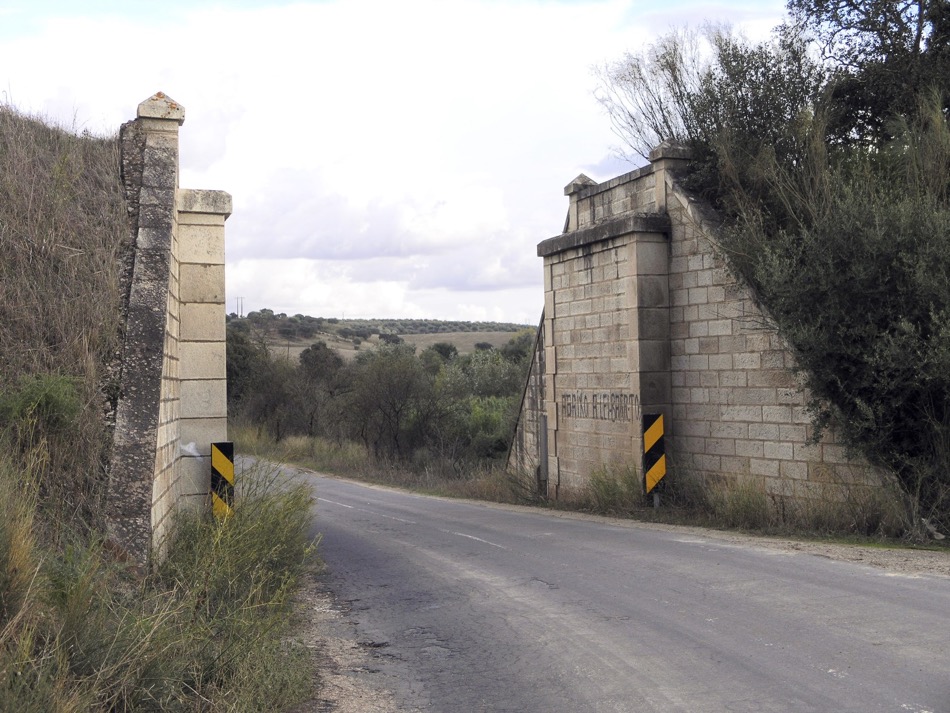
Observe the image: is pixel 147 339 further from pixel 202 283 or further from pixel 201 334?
pixel 202 283

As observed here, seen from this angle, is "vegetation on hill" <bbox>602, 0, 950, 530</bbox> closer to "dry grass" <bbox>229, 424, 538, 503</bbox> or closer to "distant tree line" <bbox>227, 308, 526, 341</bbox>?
"dry grass" <bbox>229, 424, 538, 503</bbox>

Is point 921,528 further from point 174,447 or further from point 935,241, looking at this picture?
point 174,447

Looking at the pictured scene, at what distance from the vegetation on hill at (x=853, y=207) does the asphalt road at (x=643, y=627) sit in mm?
2199

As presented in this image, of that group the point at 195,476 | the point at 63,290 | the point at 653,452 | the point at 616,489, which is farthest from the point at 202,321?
the point at 616,489

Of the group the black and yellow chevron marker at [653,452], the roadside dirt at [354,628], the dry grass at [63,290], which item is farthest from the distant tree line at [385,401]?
the dry grass at [63,290]

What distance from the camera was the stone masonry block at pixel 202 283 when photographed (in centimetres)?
933

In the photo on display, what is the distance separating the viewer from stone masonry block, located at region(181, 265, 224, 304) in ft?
30.6

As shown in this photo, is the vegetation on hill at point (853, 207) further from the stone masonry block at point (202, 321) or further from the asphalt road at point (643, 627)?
the stone masonry block at point (202, 321)

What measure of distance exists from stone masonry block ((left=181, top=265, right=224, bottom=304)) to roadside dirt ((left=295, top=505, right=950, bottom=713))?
116 inches

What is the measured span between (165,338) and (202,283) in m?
1.76

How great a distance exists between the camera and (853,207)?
1005 centimetres

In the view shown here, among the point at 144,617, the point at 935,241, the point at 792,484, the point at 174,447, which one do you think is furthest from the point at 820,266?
the point at 144,617

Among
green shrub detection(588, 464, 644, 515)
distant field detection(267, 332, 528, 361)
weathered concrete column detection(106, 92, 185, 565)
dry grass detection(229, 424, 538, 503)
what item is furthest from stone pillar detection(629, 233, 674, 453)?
distant field detection(267, 332, 528, 361)

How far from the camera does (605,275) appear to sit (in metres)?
14.8
